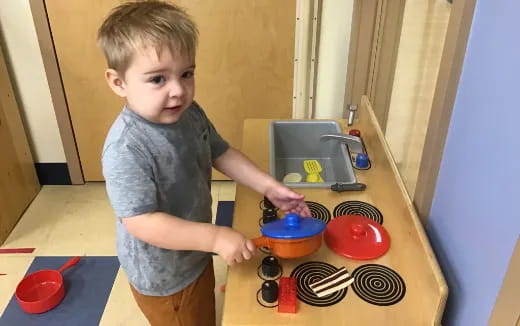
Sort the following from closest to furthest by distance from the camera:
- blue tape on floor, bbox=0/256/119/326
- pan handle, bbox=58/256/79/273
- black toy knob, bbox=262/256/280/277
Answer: black toy knob, bbox=262/256/280/277 < blue tape on floor, bbox=0/256/119/326 < pan handle, bbox=58/256/79/273

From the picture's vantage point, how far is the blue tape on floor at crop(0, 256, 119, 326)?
1.41m

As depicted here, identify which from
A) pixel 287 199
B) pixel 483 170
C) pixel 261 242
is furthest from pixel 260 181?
pixel 483 170

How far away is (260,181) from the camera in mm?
938

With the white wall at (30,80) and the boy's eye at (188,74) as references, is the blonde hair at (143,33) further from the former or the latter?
the white wall at (30,80)

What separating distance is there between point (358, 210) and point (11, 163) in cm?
146

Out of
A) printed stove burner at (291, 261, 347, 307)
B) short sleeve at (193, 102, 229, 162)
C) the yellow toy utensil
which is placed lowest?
the yellow toy utensil

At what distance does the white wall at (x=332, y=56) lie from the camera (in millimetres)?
1675

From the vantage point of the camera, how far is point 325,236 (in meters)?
0.85

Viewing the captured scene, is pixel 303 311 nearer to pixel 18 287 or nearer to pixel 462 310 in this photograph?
pixel 462 310

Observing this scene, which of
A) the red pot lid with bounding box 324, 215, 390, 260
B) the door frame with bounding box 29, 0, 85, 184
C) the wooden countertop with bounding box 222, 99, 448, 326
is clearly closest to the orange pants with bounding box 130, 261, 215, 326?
the wooden countertop with bounding box 222, 99, 448, 326

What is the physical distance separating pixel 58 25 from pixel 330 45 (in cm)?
101

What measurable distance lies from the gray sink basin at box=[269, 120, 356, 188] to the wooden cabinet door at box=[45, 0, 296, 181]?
23.4 inches

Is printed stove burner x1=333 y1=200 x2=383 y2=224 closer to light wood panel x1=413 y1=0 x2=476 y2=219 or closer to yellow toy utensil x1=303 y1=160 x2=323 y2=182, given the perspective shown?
light wood panel x1=413 y1=0 x2=476 y2=219

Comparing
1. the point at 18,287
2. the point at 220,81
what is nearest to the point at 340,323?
the point at 18,287
